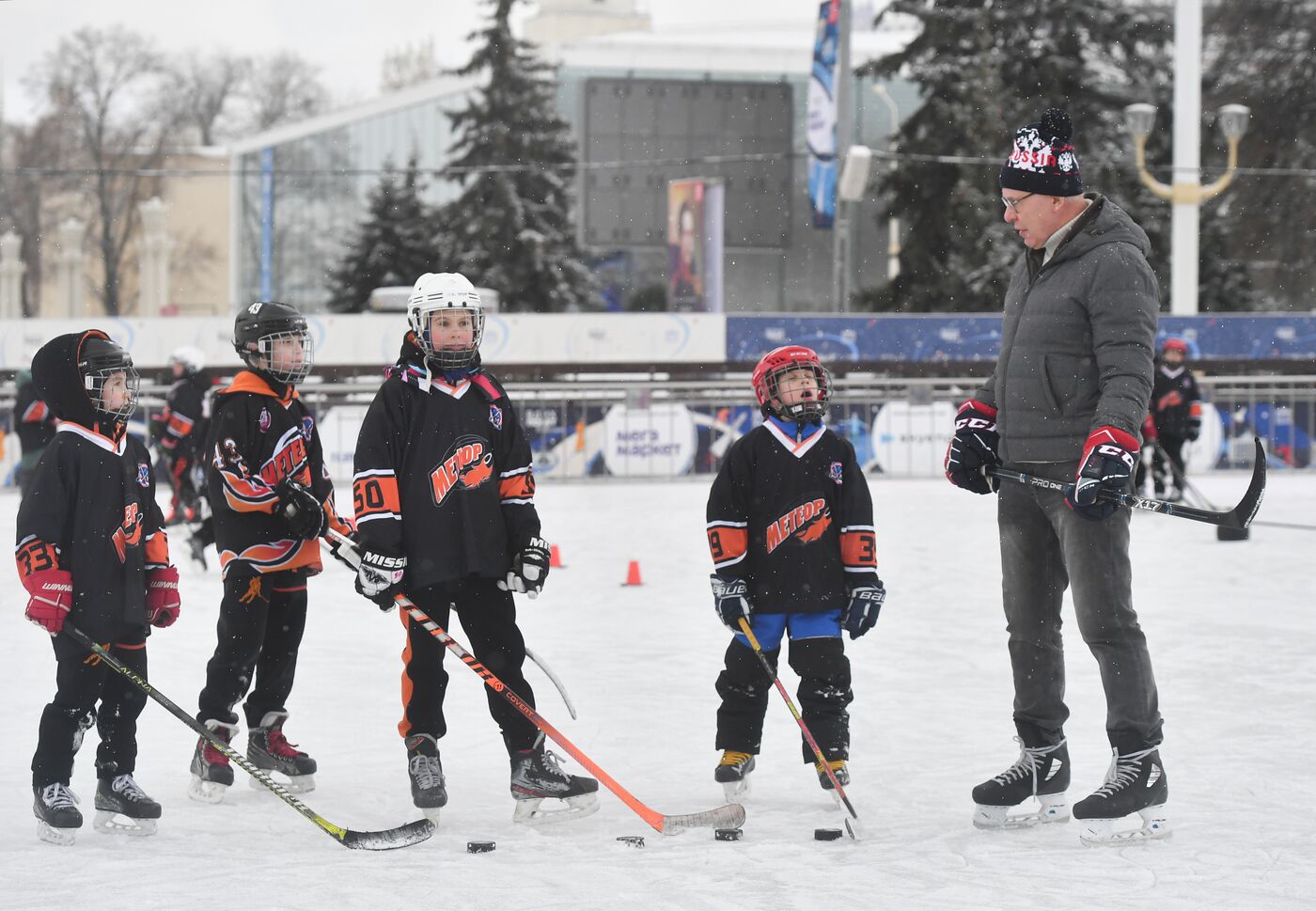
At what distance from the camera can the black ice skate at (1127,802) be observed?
13.3 feet

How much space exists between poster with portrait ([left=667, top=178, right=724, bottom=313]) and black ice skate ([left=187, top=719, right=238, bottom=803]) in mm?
25837

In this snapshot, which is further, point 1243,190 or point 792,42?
point 792,42

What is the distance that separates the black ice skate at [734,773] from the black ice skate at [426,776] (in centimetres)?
77

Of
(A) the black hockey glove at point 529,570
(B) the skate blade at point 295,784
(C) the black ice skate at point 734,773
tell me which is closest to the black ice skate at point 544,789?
(C) the black ice skate at point 734,773

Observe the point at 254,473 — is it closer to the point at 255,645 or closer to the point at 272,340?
the point at 272,340

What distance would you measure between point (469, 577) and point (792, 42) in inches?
1524

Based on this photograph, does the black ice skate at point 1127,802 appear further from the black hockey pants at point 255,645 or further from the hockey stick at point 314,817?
the black hockey pants at point 255,645

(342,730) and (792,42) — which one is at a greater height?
(792,42)

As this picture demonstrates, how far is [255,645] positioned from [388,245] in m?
33.5

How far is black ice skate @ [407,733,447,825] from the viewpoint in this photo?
4.31 meters

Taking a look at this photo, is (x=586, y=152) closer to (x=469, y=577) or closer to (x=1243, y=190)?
→ (x=1243, y=190)

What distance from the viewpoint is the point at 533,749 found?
4508 mm

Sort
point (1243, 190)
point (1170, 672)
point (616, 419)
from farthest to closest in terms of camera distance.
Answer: point (1243, 190)
point (616, 419)
point (1170, 672)

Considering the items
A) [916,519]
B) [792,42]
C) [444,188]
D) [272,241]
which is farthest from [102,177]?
[916,519]
